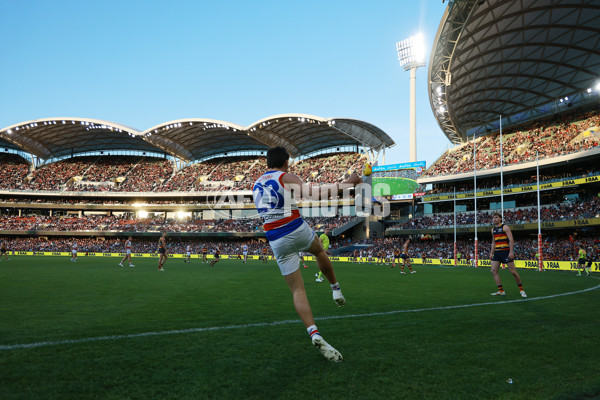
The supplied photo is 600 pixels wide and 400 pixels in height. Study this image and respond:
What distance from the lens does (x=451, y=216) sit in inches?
1954

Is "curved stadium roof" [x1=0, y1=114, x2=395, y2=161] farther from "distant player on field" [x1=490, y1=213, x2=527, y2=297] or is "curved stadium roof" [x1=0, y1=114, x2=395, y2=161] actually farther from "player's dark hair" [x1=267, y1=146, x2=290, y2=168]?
"player's dark hair" [x1=267, y1=146, x2=290, y2=168]

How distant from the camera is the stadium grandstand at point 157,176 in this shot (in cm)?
6297

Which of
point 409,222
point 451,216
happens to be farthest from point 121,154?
point 451,216

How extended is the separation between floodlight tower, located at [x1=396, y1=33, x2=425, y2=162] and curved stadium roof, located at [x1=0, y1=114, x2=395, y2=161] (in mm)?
4109

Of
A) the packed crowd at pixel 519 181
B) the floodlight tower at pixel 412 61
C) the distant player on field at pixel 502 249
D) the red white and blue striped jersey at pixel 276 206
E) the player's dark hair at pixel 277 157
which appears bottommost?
the distant player on field at pixel 502 249

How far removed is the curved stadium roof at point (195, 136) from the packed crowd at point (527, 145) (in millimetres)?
13909

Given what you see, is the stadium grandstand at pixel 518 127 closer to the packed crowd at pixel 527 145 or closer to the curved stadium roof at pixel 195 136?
the packed crowd at pixel 527 145

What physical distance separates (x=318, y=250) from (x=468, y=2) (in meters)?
30.7

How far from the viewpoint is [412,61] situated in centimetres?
6438

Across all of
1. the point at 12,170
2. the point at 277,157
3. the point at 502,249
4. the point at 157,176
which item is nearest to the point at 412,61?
the point at 157,176

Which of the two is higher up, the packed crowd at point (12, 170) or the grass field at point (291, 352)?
the packed crowd at point (12, 170)

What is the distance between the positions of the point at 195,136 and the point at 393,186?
121 ft

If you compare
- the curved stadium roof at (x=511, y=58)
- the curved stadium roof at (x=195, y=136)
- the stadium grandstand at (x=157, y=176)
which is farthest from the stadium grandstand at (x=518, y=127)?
the curved stadium roof at (x=195, y=136)

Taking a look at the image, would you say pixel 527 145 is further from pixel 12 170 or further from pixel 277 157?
pixel 12 170
